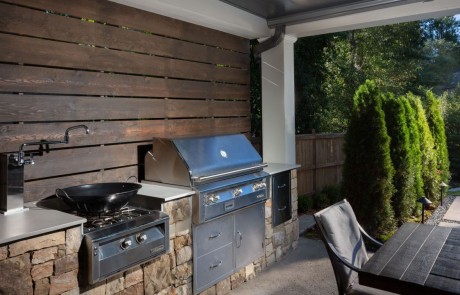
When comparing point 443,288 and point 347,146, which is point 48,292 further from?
point 347,146

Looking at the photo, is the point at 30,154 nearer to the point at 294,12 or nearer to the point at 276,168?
the point at 276,168

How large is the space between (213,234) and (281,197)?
1260 millimetres

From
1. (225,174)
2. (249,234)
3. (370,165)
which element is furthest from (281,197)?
(370,165)

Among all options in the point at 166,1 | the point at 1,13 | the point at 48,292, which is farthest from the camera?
the point at 166,1

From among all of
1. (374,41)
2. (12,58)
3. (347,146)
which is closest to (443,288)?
(12,58)

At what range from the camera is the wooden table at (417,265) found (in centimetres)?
188

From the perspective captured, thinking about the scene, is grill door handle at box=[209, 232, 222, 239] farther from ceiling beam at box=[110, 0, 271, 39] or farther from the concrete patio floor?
ceiling beam at box=[110, 0, 271, 39]

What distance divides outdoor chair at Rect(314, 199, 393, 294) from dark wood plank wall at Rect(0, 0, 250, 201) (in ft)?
6.39

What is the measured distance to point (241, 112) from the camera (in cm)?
514

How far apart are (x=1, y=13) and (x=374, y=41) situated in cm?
1111

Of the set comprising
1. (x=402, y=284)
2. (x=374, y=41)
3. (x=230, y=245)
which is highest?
(x=374, y=41)

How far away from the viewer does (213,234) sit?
3.38 m

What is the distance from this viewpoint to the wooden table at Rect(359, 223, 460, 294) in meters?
1.88

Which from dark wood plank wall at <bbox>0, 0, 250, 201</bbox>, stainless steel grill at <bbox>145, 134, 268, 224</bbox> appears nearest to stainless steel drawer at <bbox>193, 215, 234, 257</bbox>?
stainless steel grill at <bbox>145, 134, 268, 224</bbox>
